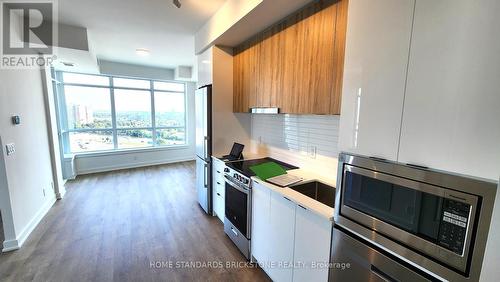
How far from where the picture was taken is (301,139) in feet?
8.13

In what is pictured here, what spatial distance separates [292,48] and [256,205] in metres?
1.60

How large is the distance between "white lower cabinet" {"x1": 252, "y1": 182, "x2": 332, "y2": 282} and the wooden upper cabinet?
0.85m

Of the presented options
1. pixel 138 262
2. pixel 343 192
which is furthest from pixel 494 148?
pixel 138 262

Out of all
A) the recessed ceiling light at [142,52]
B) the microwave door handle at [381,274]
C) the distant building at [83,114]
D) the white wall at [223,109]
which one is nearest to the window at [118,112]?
the distant building at [83,114]

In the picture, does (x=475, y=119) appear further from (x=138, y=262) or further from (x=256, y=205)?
(x=138, y=262)

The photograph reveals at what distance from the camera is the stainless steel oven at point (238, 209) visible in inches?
88.7

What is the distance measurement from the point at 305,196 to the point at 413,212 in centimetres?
78

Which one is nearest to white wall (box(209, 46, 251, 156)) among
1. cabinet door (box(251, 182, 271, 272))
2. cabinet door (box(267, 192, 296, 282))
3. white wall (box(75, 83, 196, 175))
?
cabinet door (box(251, 182, 271, 272))

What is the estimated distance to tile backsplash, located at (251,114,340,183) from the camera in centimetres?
212

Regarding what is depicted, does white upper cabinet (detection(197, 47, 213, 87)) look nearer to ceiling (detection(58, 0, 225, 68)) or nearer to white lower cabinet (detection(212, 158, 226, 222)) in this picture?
ceiling (detection(58, 0, 225, 68))

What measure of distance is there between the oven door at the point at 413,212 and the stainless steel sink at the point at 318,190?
0.70 metres

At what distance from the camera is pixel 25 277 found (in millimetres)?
2027

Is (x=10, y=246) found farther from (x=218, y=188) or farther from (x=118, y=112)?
(x=118, y=112)

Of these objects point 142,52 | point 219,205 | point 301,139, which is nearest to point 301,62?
point 301,139
